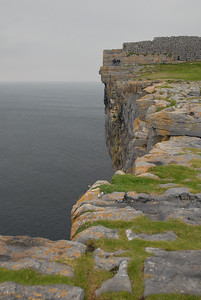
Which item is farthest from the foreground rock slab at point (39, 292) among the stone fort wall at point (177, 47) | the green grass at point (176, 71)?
the stone fort wall at point (177, 47)

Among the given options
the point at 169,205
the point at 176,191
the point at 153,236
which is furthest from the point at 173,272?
the point at 176,191

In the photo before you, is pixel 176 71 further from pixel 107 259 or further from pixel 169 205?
pixel 107 259

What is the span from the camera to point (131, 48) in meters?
45.8

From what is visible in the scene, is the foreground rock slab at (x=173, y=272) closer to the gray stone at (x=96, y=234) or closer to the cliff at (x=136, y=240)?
the cliff at (x=136, y=240)

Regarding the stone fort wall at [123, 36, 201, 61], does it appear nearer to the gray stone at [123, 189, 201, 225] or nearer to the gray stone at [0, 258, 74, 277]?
the gray stone at [123, 189, 201, 225]

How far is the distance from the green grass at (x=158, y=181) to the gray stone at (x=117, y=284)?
6.62 m

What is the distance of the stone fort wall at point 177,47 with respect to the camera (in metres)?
44.3

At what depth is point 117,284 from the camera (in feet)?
23.8

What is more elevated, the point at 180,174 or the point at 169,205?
the point at 180,174

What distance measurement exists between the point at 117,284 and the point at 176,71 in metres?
38.1

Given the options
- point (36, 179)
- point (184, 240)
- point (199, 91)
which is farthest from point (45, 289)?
point (36, 179)

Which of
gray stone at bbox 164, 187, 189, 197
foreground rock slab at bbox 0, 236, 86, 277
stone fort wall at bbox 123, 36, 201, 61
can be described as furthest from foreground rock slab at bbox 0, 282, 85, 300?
stone fort wall at bbox 123, 36, 201, 61

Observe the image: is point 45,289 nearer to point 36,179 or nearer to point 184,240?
point 184,240

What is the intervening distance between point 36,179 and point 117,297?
7362 cm
